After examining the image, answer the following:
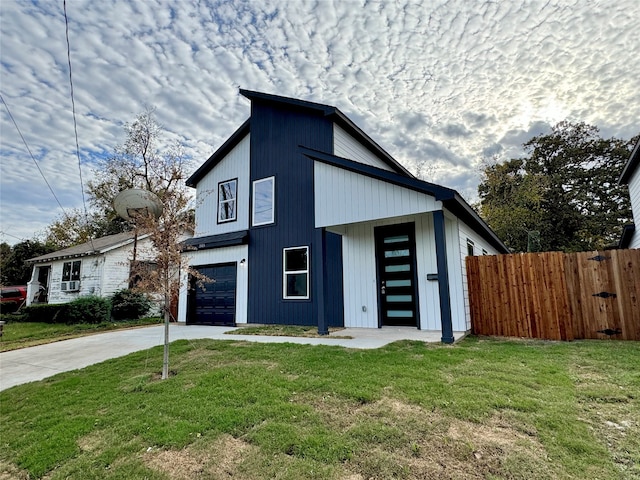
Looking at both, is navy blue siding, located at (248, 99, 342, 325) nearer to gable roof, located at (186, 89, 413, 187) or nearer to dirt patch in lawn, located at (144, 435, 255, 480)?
gable roof, located at (186, 89, 413, 187)

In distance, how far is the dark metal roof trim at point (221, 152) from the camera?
1091cm

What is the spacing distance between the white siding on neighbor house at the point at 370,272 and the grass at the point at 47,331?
8581 millimetres

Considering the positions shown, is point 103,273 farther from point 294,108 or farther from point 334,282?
point 334,282

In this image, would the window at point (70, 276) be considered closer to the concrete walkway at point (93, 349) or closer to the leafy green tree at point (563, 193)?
the concrete walkway at point (93, 349)

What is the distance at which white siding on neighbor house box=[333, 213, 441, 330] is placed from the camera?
744cm

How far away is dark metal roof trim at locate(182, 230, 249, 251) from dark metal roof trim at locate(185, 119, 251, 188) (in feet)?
7.63

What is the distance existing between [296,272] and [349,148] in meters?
3.96

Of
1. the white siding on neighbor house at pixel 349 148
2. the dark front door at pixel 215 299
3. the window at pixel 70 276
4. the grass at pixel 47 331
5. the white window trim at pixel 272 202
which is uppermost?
the white siding on neighbor house at pixel 349 148

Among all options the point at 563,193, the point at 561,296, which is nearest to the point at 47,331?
the point at 561,296

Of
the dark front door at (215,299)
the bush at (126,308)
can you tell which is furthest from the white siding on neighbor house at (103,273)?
the dark front door at (215,299)

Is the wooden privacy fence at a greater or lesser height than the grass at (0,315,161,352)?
greater

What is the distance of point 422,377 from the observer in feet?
12.5

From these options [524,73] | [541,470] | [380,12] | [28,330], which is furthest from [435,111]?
[28,330]

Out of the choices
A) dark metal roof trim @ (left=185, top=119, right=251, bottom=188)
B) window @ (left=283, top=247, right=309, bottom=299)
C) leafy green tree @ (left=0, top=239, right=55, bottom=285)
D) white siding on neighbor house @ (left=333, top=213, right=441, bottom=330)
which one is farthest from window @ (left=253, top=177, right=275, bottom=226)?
leafy green tree @ (left=0, top=239, right=55, bottom=285)
